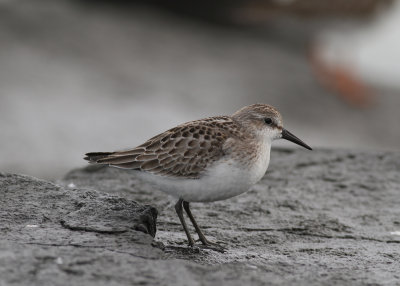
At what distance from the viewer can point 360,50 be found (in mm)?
24516

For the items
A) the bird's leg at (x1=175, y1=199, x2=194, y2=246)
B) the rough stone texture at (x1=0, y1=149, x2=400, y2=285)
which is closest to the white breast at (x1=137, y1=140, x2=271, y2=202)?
the bird's leg at (x1=175, y1=199, x2=194, y2=246)

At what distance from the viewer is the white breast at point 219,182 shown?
22.6 ft

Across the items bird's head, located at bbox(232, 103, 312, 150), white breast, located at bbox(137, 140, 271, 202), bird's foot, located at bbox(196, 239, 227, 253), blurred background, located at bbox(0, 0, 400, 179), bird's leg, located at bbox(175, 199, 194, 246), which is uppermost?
blurred background, located at bbox(0, 0, 400, 179)

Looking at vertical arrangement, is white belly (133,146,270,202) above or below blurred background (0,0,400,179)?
below

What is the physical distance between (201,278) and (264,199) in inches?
140

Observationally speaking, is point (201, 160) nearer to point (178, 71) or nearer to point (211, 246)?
point (211, 246)

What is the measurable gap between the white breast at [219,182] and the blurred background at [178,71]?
8838mm

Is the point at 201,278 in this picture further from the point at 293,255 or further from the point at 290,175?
the point at 290,175

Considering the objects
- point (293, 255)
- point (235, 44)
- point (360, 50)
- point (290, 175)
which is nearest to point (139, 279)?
point (293, 255)

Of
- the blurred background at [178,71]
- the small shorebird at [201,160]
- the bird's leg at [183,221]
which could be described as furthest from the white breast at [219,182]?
the blurred background at [178,71]

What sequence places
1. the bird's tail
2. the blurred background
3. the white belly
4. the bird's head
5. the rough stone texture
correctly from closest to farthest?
the rough stone texture, the white belly, the bird's tail, the bird's head, the blurred background

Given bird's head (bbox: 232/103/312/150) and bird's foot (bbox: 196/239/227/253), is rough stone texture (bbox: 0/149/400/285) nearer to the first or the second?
bird's foot (bbox: 196/239/227/253)

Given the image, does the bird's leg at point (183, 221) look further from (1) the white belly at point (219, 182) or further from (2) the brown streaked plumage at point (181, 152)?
(2) the brown streaked plumage at point (181, 152)

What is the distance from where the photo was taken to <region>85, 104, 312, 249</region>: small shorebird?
6938 mm
